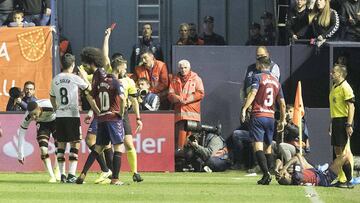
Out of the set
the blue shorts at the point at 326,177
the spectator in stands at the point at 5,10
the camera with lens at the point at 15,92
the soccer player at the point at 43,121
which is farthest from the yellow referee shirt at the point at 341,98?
the spectator in stands at the point at 5,10

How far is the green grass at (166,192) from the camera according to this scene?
14.3 meters

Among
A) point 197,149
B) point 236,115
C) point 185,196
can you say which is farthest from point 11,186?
point 236,115

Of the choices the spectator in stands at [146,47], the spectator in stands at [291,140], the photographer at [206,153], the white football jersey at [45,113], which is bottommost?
the photographer at [206,153]

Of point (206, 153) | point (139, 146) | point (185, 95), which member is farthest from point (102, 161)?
point (185, 95)

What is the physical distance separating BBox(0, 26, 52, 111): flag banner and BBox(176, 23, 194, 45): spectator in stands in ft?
8.72

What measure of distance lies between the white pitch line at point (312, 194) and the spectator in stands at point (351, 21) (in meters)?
6.38

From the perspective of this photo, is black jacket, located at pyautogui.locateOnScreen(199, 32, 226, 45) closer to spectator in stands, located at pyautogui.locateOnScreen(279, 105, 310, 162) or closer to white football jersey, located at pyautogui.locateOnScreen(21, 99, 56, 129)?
spectator in stands, located at pyautogui.locateOnScreen(279, 105, 310, 162)

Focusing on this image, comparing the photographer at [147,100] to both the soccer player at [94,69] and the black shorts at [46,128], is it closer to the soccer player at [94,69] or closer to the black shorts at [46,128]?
the black shorts at [46,128]

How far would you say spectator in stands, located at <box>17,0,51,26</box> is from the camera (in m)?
22.9

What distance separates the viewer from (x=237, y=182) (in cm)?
1778

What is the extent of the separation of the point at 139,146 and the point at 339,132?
16.3ft

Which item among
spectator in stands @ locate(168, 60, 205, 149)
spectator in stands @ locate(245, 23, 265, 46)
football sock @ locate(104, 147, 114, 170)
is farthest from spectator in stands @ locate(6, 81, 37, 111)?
spectator in stands @ locate(245, 23, 265, 46)

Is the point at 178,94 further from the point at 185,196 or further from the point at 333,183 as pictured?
the point at 185,196

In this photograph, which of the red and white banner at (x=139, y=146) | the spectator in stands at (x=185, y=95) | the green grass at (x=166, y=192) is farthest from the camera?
the spectator in stands at (x=185, y=95)
